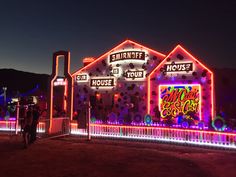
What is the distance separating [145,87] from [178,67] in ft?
9.10

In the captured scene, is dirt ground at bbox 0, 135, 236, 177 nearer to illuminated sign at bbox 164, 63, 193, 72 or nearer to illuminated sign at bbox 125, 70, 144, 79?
illuminated sign at bbox 164, 63, 193, 72

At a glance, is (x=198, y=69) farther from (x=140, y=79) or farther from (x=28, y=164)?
(x=28, y=164)

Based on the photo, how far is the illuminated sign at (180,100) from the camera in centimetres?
1616

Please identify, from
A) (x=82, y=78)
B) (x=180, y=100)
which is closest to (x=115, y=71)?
(x=82, y=78)

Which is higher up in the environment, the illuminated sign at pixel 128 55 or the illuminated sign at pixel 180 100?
the illuminated sign at pixel 128 55

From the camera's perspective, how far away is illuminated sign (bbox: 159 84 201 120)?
16.2m

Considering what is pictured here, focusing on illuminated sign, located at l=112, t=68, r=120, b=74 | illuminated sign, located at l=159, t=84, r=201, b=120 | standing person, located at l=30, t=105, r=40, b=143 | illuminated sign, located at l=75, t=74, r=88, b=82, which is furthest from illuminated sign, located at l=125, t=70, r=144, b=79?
standing person, located at l=30, t=105, r=40, b=143

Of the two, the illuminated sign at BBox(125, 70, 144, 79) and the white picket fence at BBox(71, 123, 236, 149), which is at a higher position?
the illuminated sign at BBox(125, 70, 144, 79)

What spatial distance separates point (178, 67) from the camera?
1666cm

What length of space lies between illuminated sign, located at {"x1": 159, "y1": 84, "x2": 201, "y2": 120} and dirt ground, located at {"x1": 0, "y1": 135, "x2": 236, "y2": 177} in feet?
16.7

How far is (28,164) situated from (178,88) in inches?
436

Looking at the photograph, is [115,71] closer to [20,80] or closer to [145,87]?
[145,87]

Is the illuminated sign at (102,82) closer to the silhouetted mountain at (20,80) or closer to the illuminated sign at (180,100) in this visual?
the illuminated sign at (180,100)

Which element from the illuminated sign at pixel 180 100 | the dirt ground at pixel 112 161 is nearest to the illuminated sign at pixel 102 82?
the illuminated sign at pixel 180 100
